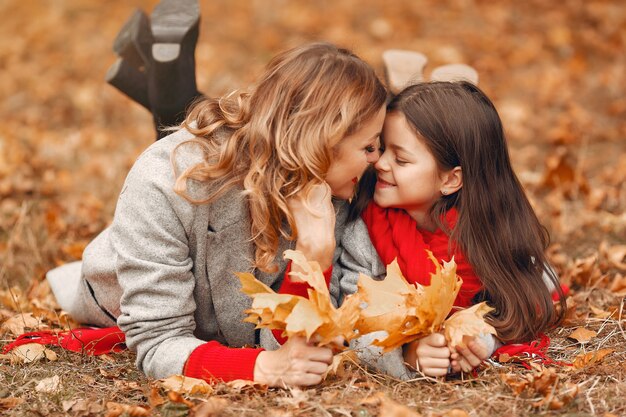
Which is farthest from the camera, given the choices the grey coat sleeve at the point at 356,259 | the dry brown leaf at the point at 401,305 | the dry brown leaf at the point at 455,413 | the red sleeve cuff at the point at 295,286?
the grey coat sleeve at the point at 356,259

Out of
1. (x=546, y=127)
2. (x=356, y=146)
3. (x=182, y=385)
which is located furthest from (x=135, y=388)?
(x=546, y=127)

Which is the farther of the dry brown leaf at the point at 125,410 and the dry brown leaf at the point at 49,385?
the dry brown leaf at the point at 49,385

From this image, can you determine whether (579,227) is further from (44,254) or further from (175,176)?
(44,254)

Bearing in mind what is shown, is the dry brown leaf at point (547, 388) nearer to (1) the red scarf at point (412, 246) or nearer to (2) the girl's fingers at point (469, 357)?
(2) the girl's fingers at point (469, 357)

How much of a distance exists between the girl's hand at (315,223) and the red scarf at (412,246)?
29cm

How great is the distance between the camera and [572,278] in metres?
3.39

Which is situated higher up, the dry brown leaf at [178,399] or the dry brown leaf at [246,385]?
the dry brown leaf at [178,399]

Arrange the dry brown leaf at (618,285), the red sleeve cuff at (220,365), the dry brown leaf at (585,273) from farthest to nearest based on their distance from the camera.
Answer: the dry brown leaf at (585,273) → the dry brown leaf at (618,285) → the red sleeve cuff at (220,365)

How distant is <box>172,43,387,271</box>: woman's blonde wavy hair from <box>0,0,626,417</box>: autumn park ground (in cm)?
59

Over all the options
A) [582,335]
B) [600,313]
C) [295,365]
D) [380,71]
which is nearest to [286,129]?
[295,365]

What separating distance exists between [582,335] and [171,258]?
146 cm

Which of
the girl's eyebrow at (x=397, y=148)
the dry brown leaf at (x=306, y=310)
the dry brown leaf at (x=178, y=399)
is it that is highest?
the girl's eyebrow at (x=397, y=148)

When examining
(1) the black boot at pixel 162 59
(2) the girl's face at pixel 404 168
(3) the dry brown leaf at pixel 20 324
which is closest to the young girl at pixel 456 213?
(2) the girl's face at pixel 404 168

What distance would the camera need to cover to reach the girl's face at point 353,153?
2.38 m
